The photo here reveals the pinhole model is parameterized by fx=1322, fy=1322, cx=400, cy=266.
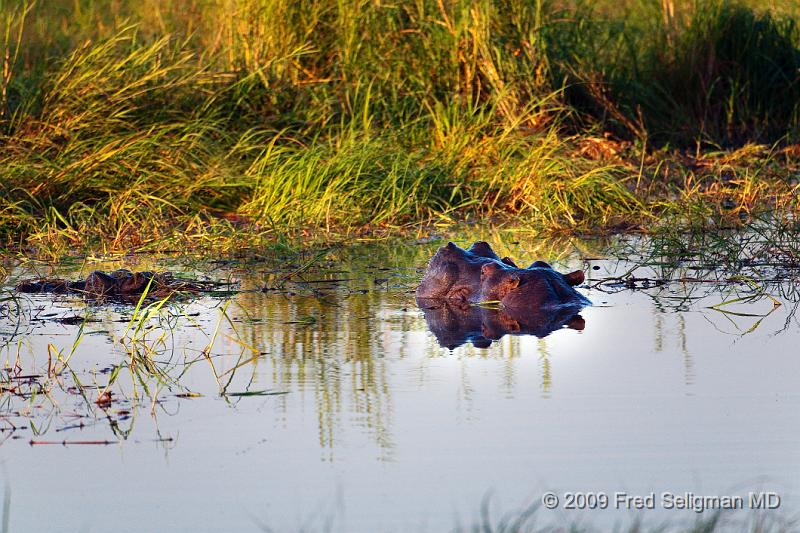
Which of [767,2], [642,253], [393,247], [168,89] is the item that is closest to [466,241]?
[393,247]

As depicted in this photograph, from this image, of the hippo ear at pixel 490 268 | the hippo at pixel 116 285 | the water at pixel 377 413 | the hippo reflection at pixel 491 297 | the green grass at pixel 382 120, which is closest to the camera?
the water at pixel 377 413

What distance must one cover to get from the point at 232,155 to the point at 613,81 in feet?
11.7

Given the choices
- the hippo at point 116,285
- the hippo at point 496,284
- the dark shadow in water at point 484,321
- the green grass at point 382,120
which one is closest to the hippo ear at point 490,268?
the hippo at point 496,284

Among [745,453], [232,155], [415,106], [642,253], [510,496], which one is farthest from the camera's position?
[415,106]

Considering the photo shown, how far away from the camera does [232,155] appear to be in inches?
382

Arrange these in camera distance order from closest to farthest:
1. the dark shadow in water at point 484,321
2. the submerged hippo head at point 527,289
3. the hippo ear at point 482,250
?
the dark shadow in water at point 484,321, the submerged hippo head at point 527,289, the hippo ear at point 482,250

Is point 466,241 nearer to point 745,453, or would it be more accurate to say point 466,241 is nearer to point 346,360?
point 346,360

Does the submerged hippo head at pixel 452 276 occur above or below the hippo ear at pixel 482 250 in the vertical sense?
below

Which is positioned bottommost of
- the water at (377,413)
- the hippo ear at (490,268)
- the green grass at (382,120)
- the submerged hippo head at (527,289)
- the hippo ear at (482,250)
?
the water at (377,413)

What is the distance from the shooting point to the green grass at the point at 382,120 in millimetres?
8742

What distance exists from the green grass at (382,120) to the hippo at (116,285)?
1.11 metres

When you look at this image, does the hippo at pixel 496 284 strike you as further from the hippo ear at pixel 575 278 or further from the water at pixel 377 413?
the water at pixel 377 413

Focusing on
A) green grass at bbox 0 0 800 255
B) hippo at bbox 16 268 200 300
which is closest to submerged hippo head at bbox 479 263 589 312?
hippo at bbox 16 268 200 300

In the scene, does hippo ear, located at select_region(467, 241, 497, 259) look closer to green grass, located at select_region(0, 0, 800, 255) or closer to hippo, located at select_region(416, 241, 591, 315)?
hippo, located at select_region(416, 241, 591, 315)
